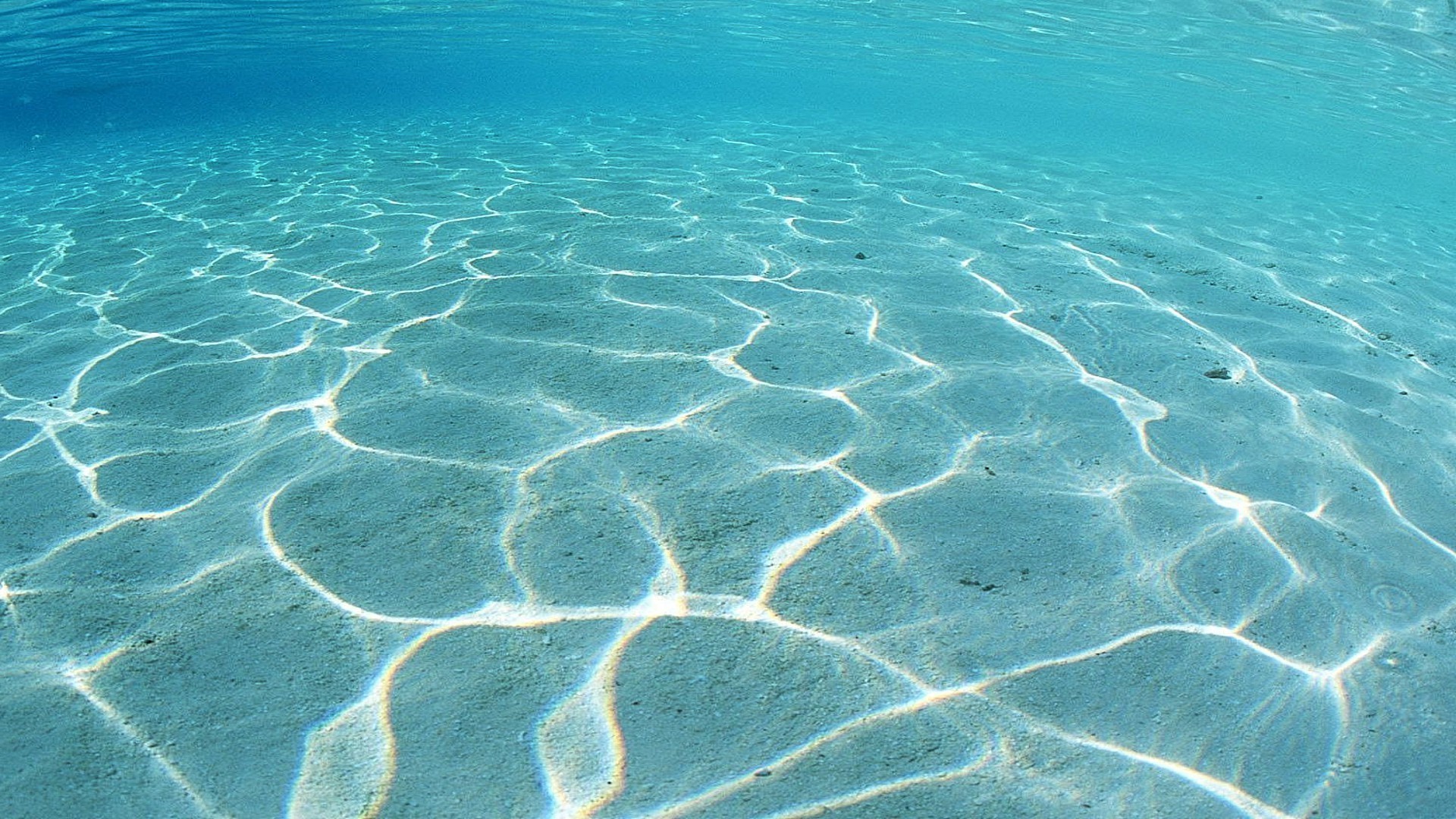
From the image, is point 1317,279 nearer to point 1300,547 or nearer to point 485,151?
point 1300,547

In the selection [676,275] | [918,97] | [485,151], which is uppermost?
[676,275]

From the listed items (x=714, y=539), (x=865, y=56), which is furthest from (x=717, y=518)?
(x=865, y=56)

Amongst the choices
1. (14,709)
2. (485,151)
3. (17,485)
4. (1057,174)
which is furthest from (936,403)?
(485,151)

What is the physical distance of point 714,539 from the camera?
365 centimetres

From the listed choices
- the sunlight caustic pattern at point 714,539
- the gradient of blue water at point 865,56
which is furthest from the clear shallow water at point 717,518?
the gradient of blue water at point 865,56

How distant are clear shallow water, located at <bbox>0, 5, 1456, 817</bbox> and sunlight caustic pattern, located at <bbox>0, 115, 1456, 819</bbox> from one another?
21 mm

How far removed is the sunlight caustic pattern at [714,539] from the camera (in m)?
2.64

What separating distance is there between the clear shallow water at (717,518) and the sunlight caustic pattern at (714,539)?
0.02 metres

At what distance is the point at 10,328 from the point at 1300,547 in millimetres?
8450

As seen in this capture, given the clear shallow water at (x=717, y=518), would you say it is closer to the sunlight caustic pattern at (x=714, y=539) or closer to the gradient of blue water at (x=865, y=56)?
the sunlight caustic pattern at (x=714, y=539)

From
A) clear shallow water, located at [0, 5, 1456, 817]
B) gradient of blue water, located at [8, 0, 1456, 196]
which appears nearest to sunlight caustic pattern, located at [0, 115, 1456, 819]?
clear shallow water, located at [0, 5, 1456, 817]

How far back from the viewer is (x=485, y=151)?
621 inches

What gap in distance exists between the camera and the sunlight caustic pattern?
2.64 metres

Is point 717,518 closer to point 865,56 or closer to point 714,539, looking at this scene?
point 714,539
